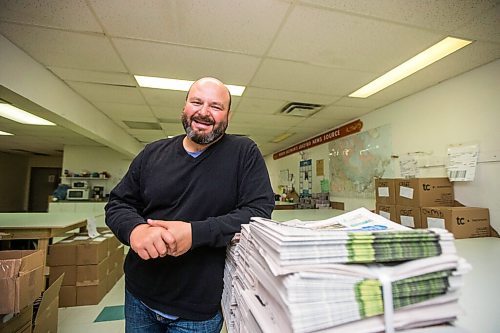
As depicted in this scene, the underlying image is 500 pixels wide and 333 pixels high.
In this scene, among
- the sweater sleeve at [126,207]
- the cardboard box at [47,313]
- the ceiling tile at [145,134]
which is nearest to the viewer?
the sweater sleeve at [126,207]

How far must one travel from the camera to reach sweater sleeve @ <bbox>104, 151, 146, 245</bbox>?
80 centimetres

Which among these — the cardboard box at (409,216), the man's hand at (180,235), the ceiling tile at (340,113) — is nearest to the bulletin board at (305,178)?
the ceiling tile at (340,113)

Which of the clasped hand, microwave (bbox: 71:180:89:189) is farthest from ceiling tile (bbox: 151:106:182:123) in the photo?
microwave (bbox: 71:180:89:189)

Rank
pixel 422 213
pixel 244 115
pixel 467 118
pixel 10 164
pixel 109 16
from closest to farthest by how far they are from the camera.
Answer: pixel 109 16
pixel 422 213
pixel 467 118
pixel 244 115
pixel 10 164

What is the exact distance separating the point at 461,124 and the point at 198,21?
2.35m

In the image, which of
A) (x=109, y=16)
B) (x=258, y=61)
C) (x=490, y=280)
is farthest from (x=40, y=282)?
(x=490, y=280)

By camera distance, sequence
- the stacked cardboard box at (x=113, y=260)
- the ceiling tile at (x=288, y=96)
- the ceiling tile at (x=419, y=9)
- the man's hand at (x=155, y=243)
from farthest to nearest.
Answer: the stacked cardboard box at (x=113, y=260) < the ceiling tile at (x=288, y=96) < the ceiling tile at (x=419, y=9) < the man's hand at (x=155, y=243)

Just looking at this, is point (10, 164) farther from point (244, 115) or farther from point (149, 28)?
point (149, 28)

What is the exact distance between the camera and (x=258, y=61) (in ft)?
6.81

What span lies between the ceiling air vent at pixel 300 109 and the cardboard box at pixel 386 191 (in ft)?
4.19

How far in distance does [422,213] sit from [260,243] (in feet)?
6.49

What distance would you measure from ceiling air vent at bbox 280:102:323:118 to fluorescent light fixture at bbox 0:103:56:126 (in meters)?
3.65

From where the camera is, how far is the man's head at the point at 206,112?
0.92 meters

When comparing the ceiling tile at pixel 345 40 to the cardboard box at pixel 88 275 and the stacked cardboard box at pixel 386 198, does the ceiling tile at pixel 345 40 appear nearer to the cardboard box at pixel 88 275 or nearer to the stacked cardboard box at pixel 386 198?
the stacked cardboard box at pixel 386 198
